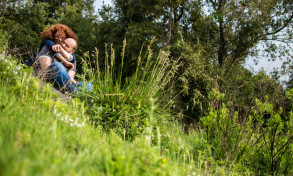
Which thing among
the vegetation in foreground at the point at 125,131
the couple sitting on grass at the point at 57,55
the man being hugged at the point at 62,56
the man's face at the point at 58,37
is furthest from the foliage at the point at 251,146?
the man's face at the point at 58,37

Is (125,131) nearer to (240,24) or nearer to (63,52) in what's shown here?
(63,52)

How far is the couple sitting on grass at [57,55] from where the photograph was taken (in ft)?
11.0

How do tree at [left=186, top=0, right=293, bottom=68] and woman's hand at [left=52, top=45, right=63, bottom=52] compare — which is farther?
tree at [left=186, top=0, right=293, bottom=68]

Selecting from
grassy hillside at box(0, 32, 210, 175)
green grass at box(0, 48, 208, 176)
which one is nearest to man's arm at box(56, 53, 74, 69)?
grassy hillside at box(0, 32, 210, 175)

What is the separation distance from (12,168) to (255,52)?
12.9 m

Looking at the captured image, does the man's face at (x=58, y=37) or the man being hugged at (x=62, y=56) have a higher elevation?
the man's face at (x=58, y=37)

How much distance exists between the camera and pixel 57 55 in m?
3.63

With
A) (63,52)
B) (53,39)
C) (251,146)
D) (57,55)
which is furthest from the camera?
(53,39)

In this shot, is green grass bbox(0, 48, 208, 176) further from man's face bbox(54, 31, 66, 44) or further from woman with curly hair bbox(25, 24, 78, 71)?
man's face bbox(54, 31, 66, 44)

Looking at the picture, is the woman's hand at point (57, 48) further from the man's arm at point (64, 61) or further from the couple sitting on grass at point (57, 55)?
the man's arm at point (64, 61)

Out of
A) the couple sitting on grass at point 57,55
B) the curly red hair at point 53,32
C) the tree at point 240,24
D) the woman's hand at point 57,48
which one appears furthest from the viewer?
the tree at point 240,24

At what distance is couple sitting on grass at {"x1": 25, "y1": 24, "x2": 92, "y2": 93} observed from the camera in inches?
132

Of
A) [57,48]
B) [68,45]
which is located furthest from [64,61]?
[68,45]

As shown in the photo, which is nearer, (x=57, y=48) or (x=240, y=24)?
(x=57, y=48)
